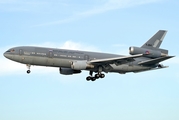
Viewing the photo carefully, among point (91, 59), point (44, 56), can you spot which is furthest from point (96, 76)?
point (44, 56)

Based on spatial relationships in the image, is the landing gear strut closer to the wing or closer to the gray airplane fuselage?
the wing

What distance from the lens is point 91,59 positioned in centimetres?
7375

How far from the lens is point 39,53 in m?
71.4

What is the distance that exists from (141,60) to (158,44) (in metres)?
4.19

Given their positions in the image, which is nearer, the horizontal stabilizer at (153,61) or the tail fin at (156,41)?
the horizontal stabilizer at (153,61)

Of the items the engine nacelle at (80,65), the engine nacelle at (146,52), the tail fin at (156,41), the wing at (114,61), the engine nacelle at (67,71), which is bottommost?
the engine nacelle at (67,71)

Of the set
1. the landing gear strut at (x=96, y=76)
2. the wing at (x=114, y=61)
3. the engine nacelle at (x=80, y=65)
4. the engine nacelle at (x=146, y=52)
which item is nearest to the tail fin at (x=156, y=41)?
the engine nacelle at (x=146, y=52)

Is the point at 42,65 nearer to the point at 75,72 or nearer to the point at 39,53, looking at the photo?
the point at 39,53

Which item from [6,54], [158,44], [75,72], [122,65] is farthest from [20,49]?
[158,44]

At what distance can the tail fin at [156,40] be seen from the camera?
7794 cm

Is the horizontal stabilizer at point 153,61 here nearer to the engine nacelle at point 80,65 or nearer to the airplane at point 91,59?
the airplane at point 91,59

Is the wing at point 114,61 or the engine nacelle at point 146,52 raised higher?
the engine nacelle at point 146,52

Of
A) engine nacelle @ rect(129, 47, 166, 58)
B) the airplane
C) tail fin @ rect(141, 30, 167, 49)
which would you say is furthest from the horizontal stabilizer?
tail fin @ rect(141, 30, 167, 49)

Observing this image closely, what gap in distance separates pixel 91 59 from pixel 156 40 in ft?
39.9
